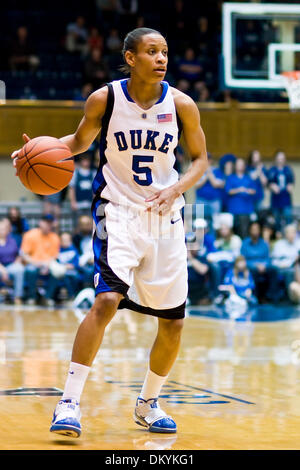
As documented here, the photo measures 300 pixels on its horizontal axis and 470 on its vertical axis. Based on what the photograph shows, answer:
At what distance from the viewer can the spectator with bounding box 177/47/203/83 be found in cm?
1908

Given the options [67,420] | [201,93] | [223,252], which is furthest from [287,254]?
[67,420]

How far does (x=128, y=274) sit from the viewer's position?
4613 millimetres

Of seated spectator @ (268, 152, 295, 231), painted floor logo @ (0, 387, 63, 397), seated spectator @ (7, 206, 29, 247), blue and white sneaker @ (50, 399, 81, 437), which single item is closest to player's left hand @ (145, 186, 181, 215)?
blue and white sneaker @ (50, 399, 81, 437)

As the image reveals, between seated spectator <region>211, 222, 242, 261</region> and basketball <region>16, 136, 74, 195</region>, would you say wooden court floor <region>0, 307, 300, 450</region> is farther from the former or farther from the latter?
seated spectator <region>211, 222, 242, 261</region>

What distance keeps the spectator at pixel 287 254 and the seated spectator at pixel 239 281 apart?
0.91 meters

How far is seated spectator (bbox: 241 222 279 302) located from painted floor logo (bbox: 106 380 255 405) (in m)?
7.98

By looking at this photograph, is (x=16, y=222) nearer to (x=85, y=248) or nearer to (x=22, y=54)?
(x=85, y=248)

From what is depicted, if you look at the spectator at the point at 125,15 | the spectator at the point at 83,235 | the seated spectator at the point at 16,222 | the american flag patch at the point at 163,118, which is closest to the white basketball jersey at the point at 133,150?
the american flag patch at the point at 163,118

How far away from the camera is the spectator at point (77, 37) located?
19.5 m

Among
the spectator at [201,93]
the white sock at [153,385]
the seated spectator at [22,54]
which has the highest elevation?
the seated spectator at [22,54]

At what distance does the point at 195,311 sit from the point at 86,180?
356cm

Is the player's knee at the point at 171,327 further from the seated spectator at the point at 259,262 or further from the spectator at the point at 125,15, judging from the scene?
the spectator at the point at 125,15

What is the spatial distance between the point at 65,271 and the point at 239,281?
275cm

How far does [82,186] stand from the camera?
50.4 feet
